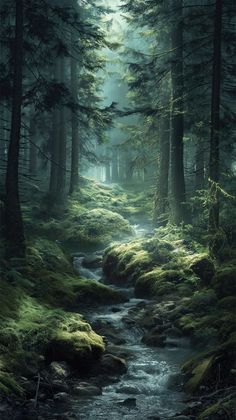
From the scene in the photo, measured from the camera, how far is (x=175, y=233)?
18.2 meters

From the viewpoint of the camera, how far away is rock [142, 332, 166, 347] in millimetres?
10359

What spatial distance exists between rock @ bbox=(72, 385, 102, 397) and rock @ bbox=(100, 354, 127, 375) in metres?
0.91

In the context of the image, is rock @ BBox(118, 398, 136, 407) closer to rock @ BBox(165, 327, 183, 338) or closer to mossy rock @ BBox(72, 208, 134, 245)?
rock @ BBox(165, 327, 183, 338)

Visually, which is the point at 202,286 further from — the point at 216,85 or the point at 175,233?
the point at 216,85

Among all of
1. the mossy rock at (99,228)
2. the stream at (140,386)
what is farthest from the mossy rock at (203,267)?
the mossy rock at (99,228)

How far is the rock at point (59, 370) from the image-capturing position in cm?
795

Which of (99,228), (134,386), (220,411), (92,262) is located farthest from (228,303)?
(99,228)

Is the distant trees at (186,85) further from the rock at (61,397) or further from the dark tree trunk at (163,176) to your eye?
the rock at (61,397)

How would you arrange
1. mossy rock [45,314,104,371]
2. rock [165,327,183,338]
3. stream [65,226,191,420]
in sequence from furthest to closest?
rock [165,327,183,338] < mossy rock [45,314,104,371] < stream [65,226,191,420]

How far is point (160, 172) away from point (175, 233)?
22.1 feet

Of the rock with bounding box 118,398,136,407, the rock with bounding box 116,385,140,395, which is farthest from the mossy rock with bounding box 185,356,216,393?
the rock with bounding box 118,398,136,407

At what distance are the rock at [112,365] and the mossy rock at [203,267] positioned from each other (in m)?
5.13

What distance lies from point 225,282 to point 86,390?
542 centimetres

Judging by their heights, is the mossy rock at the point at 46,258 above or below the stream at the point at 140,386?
above
